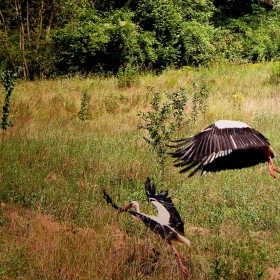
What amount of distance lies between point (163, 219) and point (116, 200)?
5.75 feet

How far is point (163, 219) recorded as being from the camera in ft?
10.7

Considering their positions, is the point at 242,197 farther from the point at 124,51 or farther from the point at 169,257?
the point at 124,51

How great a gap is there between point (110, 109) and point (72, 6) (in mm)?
6226

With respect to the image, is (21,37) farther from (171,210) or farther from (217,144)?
(217,144)

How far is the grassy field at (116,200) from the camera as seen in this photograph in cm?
341

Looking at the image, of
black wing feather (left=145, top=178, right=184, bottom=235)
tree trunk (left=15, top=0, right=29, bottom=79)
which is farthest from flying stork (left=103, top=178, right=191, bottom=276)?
tree trunk (left=15, top=0, right=29, bottom=79)

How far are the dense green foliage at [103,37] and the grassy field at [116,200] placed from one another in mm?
4684

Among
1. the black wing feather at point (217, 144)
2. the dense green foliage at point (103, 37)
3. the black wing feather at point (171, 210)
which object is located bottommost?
the dense green foliage at point (103, 37)

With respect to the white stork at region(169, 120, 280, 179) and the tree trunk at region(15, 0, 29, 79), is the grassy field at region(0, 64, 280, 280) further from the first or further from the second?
the tree trunk at region(15, 0, 29, 79)

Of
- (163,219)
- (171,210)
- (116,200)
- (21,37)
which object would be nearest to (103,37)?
(21,37)

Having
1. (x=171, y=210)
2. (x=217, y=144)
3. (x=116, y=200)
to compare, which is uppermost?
(x=217, y=144)

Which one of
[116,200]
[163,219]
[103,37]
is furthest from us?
[103,37]

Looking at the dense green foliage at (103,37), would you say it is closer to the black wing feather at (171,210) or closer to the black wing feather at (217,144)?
the black wing feather at (171,210)

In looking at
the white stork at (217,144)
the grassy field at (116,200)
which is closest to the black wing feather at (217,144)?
the white stork at (217,144)
